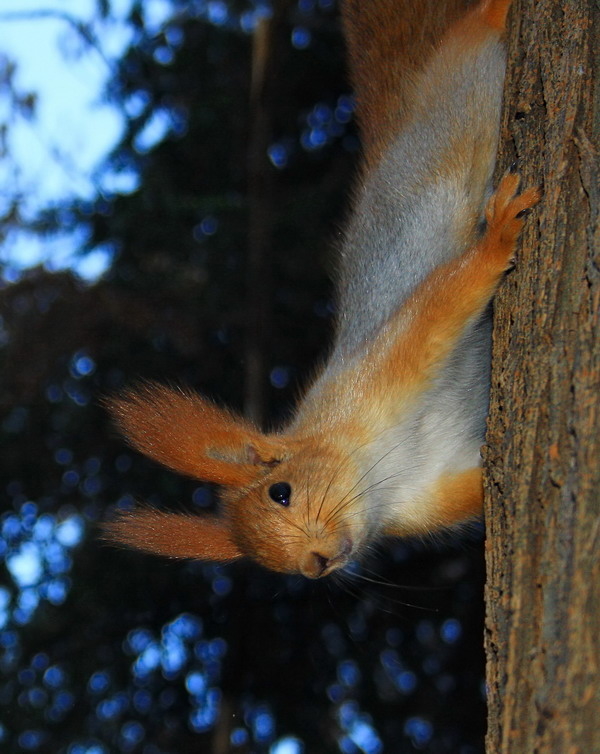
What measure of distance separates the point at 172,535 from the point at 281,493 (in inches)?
12.7

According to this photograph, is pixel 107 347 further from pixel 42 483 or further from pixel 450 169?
pixel 450 169

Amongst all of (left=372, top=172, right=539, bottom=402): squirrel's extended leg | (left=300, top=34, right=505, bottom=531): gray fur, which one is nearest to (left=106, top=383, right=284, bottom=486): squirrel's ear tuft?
(left=300, top=34, right=505, bottom=531): gray fur

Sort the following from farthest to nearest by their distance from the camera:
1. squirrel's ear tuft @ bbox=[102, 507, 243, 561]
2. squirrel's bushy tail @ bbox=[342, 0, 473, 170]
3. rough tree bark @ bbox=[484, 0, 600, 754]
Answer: squirrel's bushy tail @ bbox=[342, 0, 473, 170] < squirrel's ear tuft @ bbox=[102, 507, 243, 561] < rough tree bark @ bbox=[484, 0, 600, 754]

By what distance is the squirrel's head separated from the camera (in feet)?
7.61

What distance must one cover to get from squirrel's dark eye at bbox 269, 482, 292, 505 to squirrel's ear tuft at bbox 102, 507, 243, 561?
0.19 metres

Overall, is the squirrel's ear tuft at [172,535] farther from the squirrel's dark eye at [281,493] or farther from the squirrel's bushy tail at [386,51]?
the squirrel's bushy tail at [386,51]

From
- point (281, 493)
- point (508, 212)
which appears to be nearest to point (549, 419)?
point (508, 212)

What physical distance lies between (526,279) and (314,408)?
100 cm

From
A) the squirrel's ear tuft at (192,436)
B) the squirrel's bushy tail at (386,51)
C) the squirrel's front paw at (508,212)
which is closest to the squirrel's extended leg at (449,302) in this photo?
the squirrel's front paw at (508,212)

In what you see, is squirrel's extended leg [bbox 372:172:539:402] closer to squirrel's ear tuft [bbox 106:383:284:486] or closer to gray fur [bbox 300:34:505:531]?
gray fur [bbox 300:34:505:531]

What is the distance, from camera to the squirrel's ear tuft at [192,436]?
2.32m

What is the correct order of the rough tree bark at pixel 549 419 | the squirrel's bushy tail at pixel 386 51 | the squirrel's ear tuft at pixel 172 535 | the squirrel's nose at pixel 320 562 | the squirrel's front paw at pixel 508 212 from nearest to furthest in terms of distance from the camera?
the rough tree bark at pixel 549 419
the squirrel's front paw at pixel 508 212
the squirrel's nose at pixel 320 562
the squirrel's ear tuft at pixel 172 535
the squirrel's bushy tail at pixel 386 51

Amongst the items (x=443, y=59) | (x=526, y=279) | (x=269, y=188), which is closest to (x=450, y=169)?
(x=443, y=59)

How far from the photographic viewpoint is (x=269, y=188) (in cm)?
361
